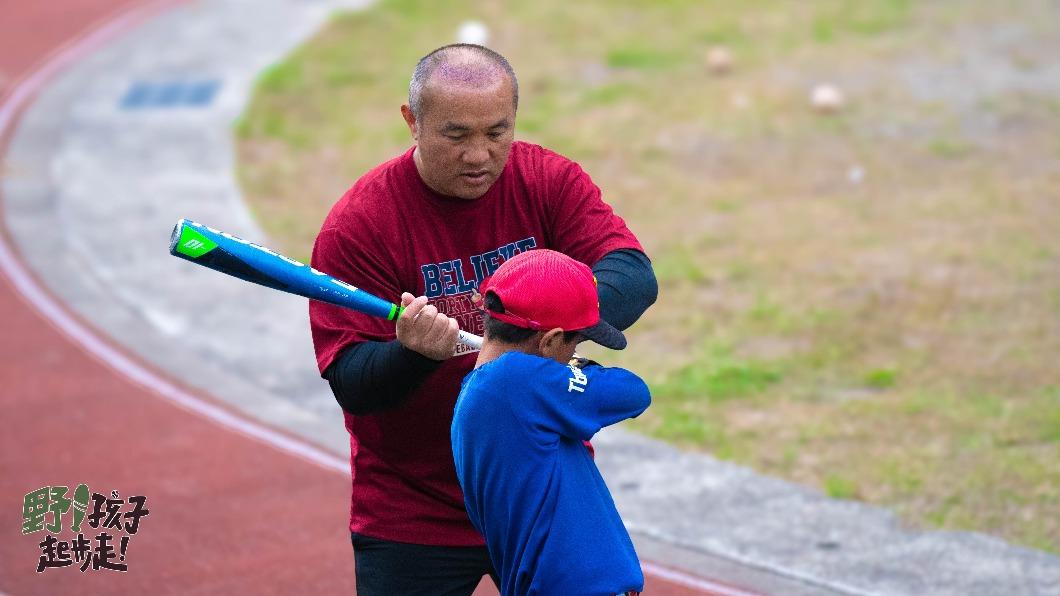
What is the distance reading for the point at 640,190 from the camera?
10.8 metres

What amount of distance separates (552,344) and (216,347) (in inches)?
222

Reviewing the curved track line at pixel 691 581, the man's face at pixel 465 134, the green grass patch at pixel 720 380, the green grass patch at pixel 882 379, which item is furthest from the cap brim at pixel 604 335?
the green grass patch at pixel 882 379

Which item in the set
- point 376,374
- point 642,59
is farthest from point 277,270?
point 642,59

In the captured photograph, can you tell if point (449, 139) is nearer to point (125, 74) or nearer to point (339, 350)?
point (339, 350)

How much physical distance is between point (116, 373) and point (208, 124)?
4650 millimetres

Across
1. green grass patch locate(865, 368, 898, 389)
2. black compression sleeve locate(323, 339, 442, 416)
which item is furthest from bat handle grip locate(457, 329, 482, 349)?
green grass patch locate(865, 368, 898, 389)

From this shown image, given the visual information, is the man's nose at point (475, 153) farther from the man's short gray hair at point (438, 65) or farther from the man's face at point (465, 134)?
the man's short gray hair at point (438, 65)

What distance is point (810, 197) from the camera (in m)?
10.6

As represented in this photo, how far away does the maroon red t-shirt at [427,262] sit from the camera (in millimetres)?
3582

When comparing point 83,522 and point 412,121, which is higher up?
point 412,121

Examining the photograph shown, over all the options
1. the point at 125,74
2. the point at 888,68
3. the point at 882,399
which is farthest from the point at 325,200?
the point at 888,68

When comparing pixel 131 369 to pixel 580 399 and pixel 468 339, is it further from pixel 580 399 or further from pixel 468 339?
pixel 580 399

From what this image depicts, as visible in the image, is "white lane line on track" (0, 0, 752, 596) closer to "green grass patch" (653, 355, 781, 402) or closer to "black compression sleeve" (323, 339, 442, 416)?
"green grass patch" (653, 355, 781, 402)

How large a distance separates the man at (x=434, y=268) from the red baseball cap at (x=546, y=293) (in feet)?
0.68
